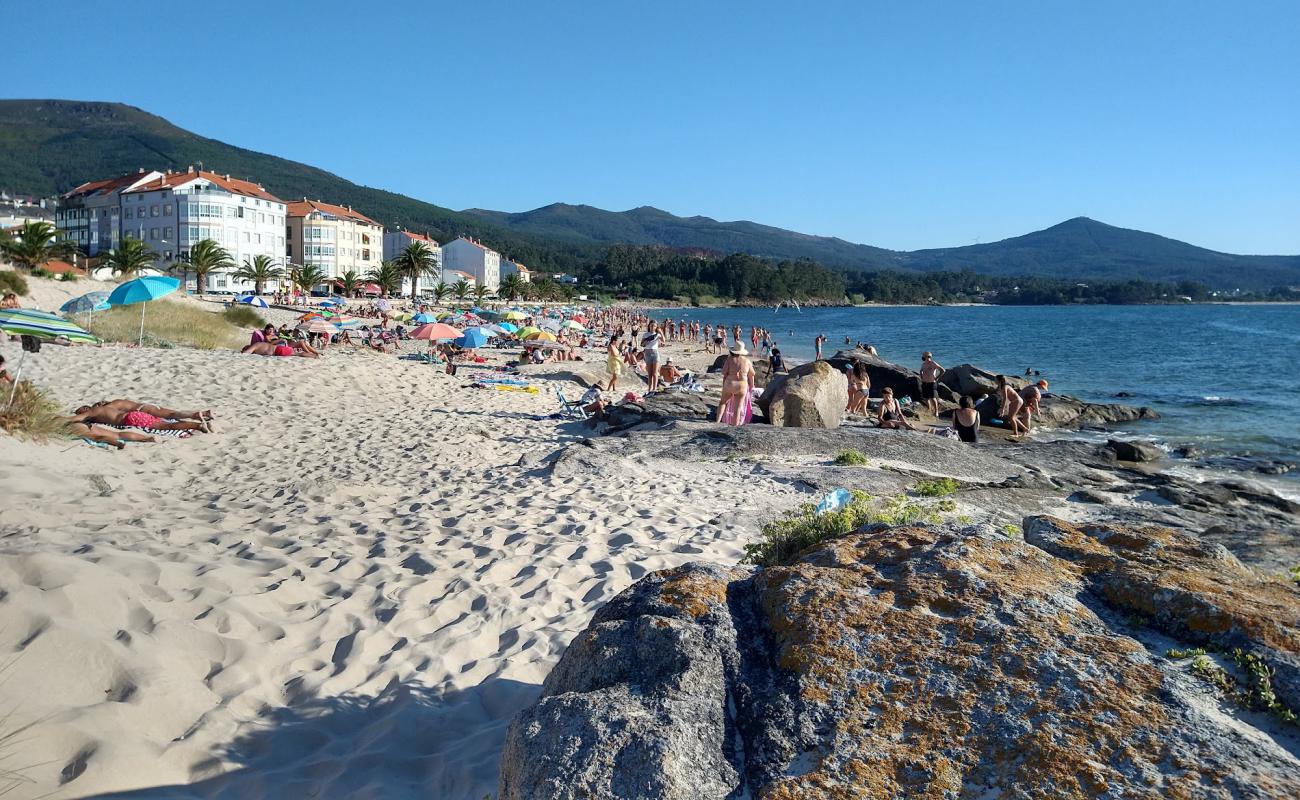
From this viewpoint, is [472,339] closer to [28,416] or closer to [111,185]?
[28,416]

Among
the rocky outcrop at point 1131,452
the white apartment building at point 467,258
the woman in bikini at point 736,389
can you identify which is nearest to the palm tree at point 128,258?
the woman in bikini at point 736,389

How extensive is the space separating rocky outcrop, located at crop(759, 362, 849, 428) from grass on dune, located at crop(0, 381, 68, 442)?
8.52 metres

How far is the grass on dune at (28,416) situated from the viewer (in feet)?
24.8

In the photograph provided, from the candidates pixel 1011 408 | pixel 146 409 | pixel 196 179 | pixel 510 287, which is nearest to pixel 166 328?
pixel 146 409

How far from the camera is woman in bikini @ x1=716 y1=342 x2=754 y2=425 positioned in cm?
1135

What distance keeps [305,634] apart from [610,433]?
7.58 m

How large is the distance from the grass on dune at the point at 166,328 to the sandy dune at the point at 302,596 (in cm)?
1197

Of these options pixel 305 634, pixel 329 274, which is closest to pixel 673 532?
pixel 305 634

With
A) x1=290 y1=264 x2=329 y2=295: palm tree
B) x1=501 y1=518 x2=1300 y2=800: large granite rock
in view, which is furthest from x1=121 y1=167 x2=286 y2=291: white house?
x1=501 y1=518 x2=1300 y2=800: large granite rock

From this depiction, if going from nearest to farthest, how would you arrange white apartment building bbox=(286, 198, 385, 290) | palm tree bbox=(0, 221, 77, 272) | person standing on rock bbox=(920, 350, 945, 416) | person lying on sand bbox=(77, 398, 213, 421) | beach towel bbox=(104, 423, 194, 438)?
beach towel bbox=(104, 423, 194, 438), person lying on sand bbox=(77, 398, 213, 421), person standing on rock bbox=(920, 350, 945, 416), palm tree bbox=(0, 221, 77, 272), white apartment building bbox=(286, 198, 385, 290)

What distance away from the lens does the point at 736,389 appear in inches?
446

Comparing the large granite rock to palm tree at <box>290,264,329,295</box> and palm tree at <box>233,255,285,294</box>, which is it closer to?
palm tree at <box>290,264,329,295</box>

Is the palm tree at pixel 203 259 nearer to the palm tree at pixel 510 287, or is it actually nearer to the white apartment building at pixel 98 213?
the white apartment building at pixel 98 213

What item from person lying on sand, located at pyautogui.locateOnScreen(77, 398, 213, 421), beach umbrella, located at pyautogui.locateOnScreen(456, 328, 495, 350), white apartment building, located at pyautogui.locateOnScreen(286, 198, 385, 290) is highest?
white apartment building, located at pyautogui.locateOnScreen(286, 198, 385, 290)
